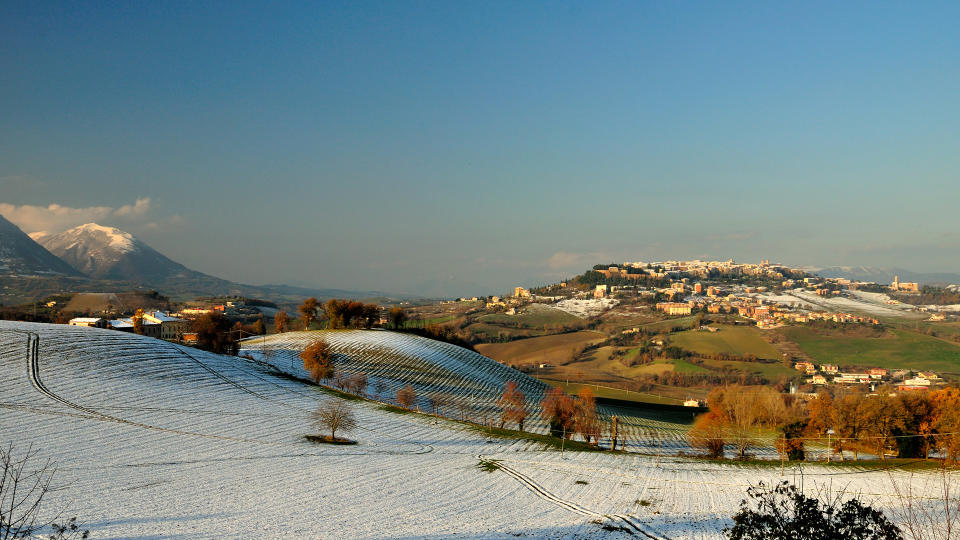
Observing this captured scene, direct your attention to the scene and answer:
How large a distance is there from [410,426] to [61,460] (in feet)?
113

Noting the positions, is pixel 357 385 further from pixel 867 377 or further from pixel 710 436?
pixel 867 377

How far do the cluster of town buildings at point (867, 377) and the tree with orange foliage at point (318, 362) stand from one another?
14081 cm

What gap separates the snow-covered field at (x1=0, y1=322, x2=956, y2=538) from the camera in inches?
1247

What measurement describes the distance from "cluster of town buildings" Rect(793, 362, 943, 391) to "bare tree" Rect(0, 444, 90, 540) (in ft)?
585

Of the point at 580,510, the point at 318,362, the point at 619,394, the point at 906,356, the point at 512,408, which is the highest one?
the point at 318,362

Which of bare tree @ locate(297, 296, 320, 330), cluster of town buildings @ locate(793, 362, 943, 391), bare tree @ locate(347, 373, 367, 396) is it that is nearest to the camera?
bare tree @ locate(347, 373, 367, 396)

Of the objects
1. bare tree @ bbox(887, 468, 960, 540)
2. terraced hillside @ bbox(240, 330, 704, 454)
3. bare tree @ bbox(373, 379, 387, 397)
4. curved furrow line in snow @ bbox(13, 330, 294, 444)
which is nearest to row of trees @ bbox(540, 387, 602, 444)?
terraced hillside @ bbox(240, 330, 704, 454)

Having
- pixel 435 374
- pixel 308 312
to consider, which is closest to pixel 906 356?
pixel 435 374

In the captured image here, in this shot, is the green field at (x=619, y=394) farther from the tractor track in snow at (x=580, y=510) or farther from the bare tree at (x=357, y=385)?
the tractor track in snow at (x=580, y=510)

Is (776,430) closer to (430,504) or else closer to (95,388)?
(430,504)

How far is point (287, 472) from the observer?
139ft

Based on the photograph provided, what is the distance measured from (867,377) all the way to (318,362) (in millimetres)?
159141

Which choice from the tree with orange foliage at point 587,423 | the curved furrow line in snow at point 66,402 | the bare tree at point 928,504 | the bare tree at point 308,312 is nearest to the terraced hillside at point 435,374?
the tree with orange foliage at point 587,423

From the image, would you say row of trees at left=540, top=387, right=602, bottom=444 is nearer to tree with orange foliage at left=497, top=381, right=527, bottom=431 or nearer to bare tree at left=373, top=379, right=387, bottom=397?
tree with orange foliage at left=497, top=381, right=527, bottom=431
